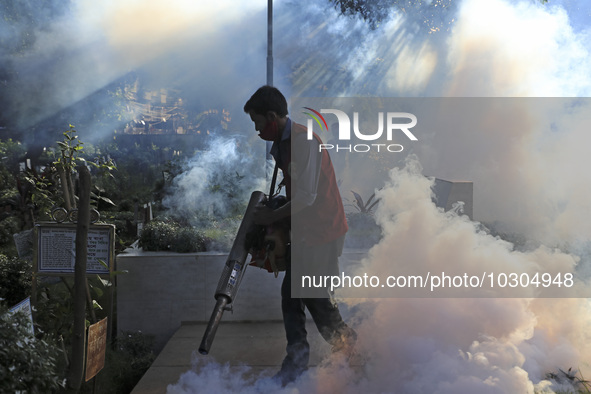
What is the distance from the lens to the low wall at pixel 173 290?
18.1ft

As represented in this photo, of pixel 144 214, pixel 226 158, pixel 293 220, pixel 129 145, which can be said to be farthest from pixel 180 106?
pixel 293 220

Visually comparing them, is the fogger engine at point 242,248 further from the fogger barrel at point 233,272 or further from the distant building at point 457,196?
the distant building at point 457,196

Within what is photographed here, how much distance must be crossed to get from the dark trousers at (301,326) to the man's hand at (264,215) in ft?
1.20

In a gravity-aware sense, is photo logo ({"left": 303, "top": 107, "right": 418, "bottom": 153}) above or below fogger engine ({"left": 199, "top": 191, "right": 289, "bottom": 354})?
above

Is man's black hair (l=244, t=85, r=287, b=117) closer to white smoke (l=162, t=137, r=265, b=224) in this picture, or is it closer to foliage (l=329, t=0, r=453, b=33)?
white smoke (l=162, t=137, r=265, b=224)

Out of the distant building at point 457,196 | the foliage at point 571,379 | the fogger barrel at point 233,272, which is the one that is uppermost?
the distant building at point 457,196

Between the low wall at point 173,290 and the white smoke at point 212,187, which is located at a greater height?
the white smoke at point 212,187

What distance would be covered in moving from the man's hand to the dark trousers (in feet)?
1.20

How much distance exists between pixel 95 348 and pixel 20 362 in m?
1.37

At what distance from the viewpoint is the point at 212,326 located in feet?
11.5

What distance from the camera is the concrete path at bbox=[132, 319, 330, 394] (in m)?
4.40

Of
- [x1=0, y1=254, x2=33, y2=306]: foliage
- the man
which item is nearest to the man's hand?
the man

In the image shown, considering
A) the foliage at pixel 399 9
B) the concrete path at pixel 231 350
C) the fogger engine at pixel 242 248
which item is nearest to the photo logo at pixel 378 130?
the fogger engine at pixel 242 248

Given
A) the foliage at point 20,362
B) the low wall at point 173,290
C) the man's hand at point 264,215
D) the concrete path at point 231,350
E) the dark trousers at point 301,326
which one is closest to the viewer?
the foliage at point 20,362
